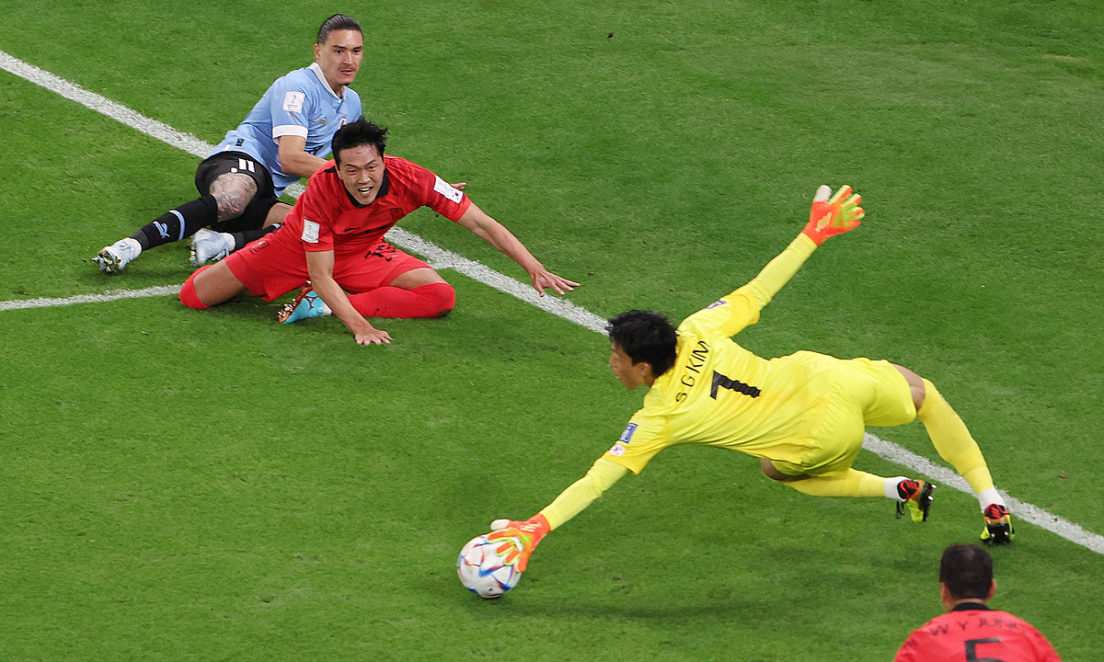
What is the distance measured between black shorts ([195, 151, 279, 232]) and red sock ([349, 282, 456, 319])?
1.01 m

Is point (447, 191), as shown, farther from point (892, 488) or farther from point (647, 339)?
point (892, 488)

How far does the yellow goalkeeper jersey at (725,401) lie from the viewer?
16.5 ft

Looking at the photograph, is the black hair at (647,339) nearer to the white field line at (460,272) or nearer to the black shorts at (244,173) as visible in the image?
the white field line at (460,272)

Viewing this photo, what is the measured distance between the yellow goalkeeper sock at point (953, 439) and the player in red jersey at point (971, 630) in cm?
148

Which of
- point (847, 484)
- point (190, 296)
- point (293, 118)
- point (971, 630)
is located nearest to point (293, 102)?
point (293, 118)

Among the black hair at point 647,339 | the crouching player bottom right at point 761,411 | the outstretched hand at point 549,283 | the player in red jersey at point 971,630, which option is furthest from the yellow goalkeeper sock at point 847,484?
the outstretched hand at point 549,283

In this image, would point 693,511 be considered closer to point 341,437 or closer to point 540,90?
point 341,437

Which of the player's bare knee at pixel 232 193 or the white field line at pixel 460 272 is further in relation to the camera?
the player's bare knee at pixel 232 193

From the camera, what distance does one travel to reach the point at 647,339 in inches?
195

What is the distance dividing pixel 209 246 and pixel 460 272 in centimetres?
151

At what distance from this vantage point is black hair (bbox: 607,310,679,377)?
4.96 metres

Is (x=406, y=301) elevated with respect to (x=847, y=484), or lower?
elevated

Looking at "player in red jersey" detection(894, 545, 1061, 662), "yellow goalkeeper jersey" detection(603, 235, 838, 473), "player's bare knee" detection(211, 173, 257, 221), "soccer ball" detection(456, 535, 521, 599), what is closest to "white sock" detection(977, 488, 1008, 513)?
"yellow goalkeeper jersey" detection(603, 235, 838, 473)

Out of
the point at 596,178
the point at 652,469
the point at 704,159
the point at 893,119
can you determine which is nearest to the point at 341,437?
the point at 652,469
